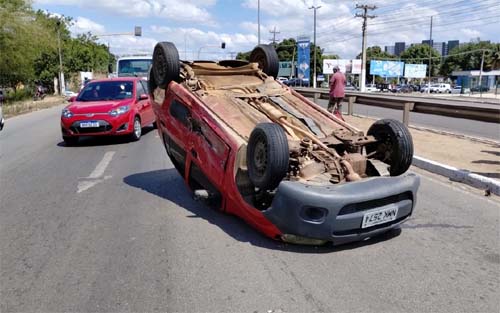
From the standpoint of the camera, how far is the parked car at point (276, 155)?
167 inches

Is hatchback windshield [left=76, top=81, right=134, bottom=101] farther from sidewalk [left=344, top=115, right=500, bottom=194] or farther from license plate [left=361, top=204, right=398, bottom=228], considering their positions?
license plate [left=361, top=204, right=398, bottom=228]

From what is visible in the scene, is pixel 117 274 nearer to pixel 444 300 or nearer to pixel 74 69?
pixel 444 300

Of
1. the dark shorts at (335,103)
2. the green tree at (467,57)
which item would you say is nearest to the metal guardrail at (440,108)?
the dark shorts at (335,103)

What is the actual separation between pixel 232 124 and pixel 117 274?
6.76 ft

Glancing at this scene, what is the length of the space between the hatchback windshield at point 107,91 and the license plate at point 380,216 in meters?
9.22

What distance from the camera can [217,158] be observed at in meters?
5.16

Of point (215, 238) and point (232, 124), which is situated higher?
point (232, 124)

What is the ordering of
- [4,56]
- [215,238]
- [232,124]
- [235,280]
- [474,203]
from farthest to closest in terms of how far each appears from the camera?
[4,56], [474,203], [232,124], [215,238], [235,280]

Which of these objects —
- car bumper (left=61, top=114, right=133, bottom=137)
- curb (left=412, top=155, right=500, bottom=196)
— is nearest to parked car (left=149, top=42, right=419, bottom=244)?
curb (left=412, top=155, right=500, bottom=196)

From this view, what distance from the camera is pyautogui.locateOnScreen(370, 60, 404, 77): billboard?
79.0 meters

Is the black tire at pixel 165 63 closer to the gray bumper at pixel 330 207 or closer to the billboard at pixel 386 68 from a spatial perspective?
the gray bumper at pixel 330 207

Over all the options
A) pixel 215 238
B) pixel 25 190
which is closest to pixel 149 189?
pixel 25 190

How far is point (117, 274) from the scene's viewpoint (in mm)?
4059

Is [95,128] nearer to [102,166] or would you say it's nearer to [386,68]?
[102,166]
